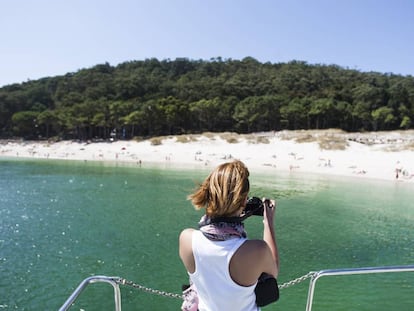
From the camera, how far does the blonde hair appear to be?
244cm

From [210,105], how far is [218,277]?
269 feet

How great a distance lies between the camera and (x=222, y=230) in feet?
8.02

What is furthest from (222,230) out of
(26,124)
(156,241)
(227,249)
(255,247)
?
(26,124)

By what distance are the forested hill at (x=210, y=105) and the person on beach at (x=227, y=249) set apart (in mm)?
78303

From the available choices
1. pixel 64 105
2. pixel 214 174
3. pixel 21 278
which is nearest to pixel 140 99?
pixel 64 105

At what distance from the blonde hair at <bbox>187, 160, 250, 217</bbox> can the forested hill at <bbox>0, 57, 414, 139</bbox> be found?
78285 mm

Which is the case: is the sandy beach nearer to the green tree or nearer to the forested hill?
the forested hill

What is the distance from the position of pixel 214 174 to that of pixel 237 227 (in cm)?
37

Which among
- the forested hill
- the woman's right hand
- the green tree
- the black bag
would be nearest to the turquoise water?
the woman's right hand

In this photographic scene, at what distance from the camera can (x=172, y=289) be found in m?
10.6

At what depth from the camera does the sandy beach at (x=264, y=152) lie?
48.8 meters

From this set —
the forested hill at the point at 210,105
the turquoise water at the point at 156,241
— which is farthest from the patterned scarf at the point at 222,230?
the forested hill at the point at 210,105

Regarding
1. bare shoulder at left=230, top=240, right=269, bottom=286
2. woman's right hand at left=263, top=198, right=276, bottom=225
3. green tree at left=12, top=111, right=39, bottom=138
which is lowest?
bare shoulder at left=230, top=240, right=269, bottom=286

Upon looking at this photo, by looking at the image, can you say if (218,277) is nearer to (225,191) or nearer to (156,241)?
(225,191)
